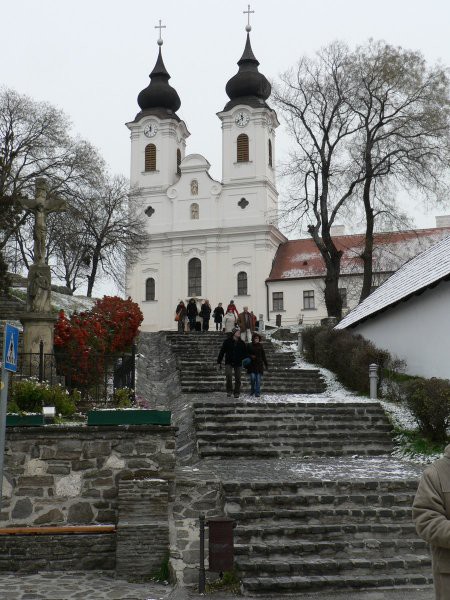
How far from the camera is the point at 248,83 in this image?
52.1m

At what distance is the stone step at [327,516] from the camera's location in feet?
30.1

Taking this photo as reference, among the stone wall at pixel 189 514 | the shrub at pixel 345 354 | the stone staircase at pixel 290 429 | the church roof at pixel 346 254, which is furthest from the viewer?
the church roof at pixel 346 254

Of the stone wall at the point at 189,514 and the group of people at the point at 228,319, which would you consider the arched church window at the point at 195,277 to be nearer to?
the group of people at the point at 228,319

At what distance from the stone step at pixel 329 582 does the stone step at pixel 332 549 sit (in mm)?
445

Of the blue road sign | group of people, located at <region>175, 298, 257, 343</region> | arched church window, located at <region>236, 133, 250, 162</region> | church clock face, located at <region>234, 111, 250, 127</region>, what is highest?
church clock face, located at <region>234, 111, 250, 127</region>

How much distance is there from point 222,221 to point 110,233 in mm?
14319

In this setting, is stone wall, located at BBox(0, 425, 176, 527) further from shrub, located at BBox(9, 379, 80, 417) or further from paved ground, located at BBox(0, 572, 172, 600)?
shrub, located at BBox(9, 379, 80, 417)

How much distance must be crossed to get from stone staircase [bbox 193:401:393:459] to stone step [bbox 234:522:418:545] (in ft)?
13.6

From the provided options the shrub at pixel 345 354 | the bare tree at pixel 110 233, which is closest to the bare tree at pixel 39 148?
the bare tree at pixel 110 233

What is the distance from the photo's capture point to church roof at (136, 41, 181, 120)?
54562 millimetres

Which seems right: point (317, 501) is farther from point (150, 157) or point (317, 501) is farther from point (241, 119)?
point (150, 157)

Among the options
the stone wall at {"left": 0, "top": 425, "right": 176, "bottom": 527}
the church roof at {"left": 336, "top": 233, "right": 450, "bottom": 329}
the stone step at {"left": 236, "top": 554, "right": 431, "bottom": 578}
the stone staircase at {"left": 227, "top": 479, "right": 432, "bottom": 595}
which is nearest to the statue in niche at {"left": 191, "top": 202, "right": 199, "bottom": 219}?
the church roof at {"left": 336, "top": 233, "right": 450, "bottom": 329}

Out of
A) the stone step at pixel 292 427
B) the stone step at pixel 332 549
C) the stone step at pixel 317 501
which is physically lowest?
the stone step at pixel 332 549

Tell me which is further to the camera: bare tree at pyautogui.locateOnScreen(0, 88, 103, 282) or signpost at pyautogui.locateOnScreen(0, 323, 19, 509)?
bare tree at pyautogui.locateOnScreen(0, 88, 103, 282)
